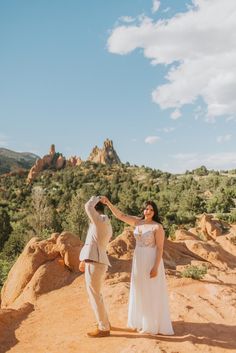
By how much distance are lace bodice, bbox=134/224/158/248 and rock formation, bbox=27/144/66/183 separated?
2997 inches

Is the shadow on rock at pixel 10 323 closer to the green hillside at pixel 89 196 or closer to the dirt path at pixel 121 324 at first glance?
the dirt path at pixel 121 324

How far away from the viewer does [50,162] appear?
88.7 metres

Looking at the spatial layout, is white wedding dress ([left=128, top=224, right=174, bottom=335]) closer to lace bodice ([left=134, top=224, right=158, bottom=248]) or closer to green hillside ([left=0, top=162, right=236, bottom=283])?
lace bodice ([left=134, top=224, right=158, bottom=248])

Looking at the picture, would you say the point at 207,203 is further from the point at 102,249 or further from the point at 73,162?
the point at 73,162

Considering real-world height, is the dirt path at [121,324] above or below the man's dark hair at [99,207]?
below

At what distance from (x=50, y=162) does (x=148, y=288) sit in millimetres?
84658

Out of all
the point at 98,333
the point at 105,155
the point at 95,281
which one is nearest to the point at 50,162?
the point at 105,155

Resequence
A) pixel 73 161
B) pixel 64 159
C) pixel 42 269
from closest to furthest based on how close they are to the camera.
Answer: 1. pixel 42 269
2. pixel 73 161
3. pixel 64 159

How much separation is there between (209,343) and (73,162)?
8430 centimetres

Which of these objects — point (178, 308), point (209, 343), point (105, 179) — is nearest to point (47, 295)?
point (178, 308)

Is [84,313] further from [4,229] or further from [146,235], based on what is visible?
[4,229]

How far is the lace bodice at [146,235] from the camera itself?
569 centimetres

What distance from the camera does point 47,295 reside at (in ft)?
29.8

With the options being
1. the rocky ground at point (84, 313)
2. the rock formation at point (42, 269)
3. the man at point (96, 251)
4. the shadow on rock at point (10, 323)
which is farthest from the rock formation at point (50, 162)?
the man at point (96, 251)
